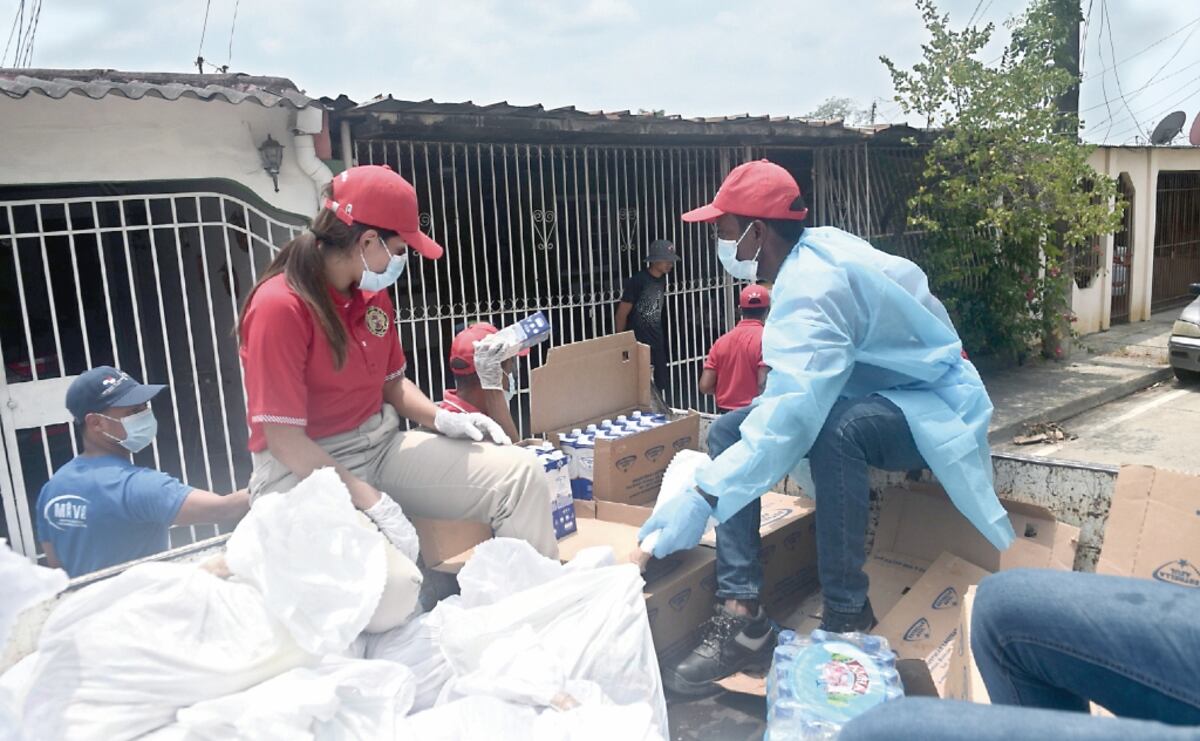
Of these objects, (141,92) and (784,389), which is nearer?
(784,389)

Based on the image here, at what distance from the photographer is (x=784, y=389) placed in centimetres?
243

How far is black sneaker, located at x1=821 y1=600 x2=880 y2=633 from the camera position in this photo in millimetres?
2443

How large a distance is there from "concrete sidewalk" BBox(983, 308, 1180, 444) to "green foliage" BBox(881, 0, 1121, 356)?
2.19 ft

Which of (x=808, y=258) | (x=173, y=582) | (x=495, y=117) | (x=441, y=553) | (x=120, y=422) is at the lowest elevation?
(x=441, y=553)

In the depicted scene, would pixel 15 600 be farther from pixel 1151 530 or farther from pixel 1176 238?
pixel 1176 238

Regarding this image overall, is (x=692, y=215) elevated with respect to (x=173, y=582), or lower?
elevated

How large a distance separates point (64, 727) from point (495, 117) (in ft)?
13.4

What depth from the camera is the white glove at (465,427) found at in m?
2.76

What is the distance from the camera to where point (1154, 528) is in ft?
7.87

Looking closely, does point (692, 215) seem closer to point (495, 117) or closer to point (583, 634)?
point (583, 634)

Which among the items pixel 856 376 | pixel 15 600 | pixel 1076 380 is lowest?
pixel 1076 380

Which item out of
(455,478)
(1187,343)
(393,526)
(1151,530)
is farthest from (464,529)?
(1187,343)

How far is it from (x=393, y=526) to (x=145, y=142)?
128 inches

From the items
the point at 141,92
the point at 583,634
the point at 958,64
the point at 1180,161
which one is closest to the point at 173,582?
the point at 583,634
